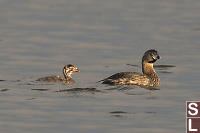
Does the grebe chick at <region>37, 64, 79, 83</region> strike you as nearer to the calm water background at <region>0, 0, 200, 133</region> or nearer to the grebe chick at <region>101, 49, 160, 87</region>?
the calm water background at <region>0, 0, 200, 133</region>

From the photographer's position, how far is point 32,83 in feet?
63.8

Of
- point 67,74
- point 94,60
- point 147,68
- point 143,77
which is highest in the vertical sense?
point 94,60

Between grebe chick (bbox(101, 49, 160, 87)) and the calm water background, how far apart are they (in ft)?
1.04

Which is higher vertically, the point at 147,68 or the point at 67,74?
→ the point at 147,68

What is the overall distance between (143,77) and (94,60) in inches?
97.8

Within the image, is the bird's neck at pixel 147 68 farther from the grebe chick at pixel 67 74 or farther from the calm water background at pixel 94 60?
the grebe chick at pixel 67 74

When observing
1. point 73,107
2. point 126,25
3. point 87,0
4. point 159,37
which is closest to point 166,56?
point 159,37

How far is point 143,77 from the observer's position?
2061 centimetres

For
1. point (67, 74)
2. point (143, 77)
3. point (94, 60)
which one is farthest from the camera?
point (94, 60)

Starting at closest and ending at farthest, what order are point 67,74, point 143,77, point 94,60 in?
point 143,77 → point 67,74 → point 94,60

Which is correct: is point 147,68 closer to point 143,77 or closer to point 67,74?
point 143,77

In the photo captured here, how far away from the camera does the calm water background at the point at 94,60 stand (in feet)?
51.3

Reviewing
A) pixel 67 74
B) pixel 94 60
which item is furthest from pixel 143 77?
pixel 94 60

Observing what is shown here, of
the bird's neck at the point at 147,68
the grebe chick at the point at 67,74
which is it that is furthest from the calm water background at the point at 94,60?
the bird's neck at the point at 147,68
